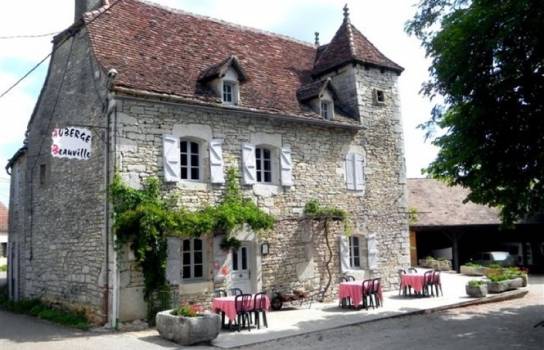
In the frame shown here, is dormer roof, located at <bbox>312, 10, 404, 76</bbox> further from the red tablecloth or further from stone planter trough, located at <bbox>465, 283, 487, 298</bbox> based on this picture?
the red tablecloth

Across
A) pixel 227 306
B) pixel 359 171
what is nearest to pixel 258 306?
pixel 227 306

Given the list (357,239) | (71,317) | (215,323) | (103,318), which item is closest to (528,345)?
(215,323)

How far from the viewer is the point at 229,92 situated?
1277cm

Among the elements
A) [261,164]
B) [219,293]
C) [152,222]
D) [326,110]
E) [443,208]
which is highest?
[326,110]

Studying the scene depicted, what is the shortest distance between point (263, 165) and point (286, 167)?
1.95 feet

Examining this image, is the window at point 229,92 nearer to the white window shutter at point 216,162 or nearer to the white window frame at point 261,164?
the white window shutter at point 216,162

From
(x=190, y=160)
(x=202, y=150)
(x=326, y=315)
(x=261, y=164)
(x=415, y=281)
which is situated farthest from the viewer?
(x=415, y=281)

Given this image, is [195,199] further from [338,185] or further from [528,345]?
[528,345]

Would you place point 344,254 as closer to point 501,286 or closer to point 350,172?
point 350,172

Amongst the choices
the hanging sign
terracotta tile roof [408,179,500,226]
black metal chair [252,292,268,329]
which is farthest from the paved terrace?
terracotta tile roof [408,179,500,226]

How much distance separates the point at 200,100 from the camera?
463 inches

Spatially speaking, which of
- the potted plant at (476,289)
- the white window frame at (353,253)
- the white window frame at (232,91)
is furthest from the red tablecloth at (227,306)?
the potted plant at (476,289)

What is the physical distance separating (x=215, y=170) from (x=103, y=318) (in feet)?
13.0

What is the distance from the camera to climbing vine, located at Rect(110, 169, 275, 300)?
1026cm
